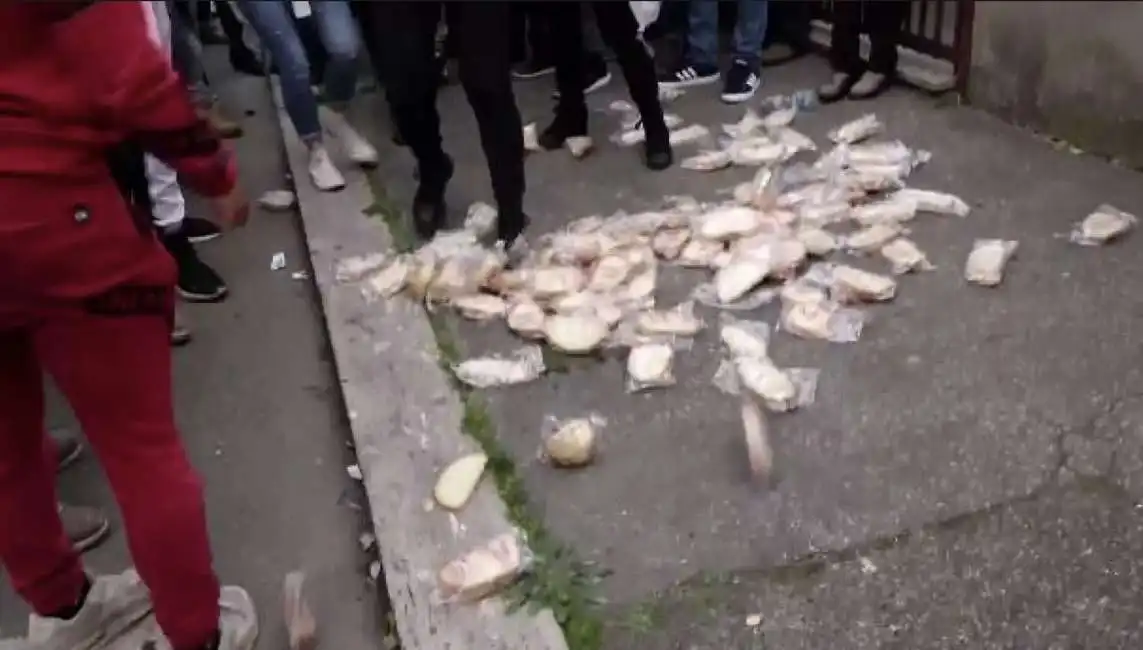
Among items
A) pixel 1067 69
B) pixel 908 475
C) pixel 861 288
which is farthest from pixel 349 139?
pixel 908 475

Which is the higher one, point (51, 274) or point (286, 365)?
point (51, 274)

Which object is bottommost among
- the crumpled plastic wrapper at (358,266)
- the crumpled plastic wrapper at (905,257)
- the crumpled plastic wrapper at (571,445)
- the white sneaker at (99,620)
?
the crumpled plastic wrapper at (358,266)

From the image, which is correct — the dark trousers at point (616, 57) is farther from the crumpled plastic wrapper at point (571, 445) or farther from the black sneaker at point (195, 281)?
the crumpled plastic wrapper at point (571, 445)

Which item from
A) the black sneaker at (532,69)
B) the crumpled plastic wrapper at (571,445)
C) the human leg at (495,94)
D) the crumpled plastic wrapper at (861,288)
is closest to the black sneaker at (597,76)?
the black sneaker at (532,69)

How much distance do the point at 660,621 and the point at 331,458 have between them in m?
1.03

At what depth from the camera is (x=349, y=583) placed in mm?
2096

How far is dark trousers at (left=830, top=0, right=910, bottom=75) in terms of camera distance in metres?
4.27

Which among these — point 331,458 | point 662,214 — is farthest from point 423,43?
point 331,458

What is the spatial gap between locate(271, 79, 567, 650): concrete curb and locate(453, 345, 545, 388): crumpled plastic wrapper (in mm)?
54

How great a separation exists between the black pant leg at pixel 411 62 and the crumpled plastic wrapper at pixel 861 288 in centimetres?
124

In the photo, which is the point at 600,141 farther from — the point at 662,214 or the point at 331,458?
the point at 331,458

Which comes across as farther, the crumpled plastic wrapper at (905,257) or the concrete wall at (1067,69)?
the concrete wall at (1067,69)

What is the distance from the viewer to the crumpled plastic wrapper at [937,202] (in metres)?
3.16

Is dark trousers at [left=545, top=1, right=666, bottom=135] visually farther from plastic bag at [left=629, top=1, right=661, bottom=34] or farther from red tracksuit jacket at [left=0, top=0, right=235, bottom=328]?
red tracksuit jacket at [left=0, top=0, right=235, bottom=328]
